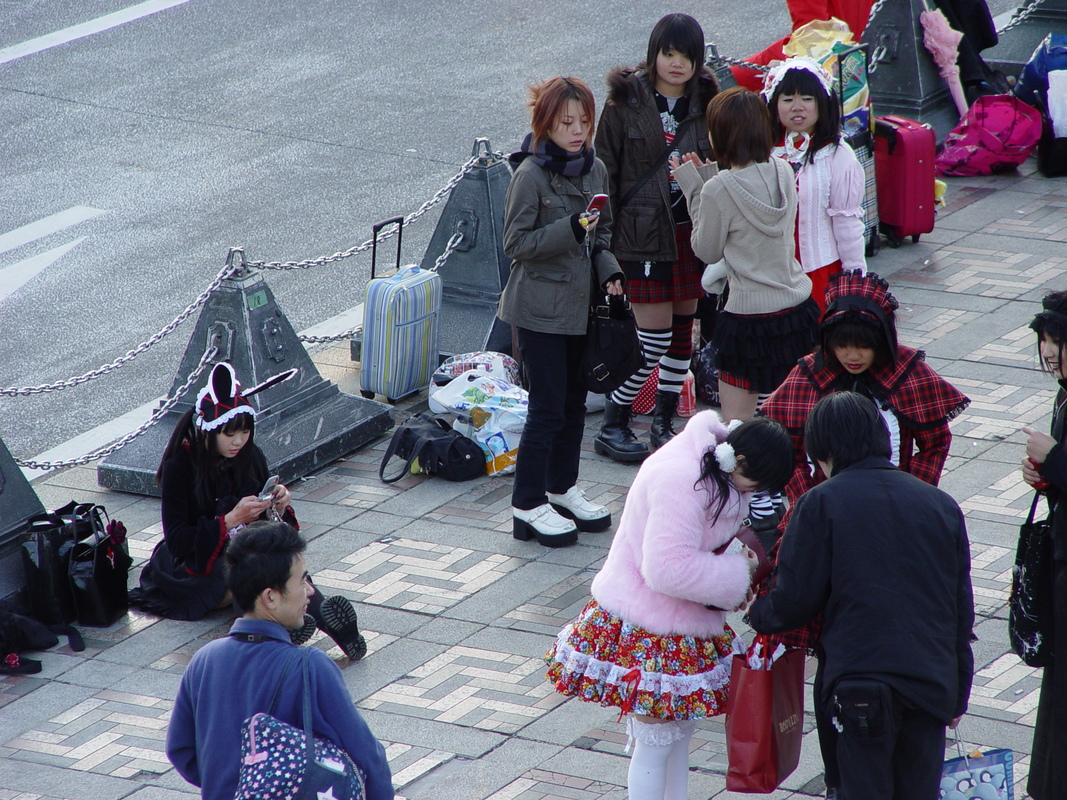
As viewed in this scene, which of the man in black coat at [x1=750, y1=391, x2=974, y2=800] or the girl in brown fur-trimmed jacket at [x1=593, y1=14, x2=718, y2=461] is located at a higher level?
the girl in brown fur-trimmed jacket at [x1=593, y1=14, x2=718, y2=461]

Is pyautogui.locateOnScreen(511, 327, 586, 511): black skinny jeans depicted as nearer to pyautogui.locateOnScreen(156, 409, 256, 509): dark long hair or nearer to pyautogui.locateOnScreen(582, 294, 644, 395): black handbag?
pyautogui.locateOnScreen(582, 294, 644, 395): black handbag

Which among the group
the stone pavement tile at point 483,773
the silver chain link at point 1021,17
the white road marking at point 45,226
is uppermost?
the silver chain link at point 1021,17

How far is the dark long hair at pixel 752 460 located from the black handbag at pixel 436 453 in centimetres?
311

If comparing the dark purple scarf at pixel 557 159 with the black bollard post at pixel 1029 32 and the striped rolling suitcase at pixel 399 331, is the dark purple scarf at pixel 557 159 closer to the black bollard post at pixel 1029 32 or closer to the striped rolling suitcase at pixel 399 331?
the striped rolling suitcase at pixel 399 331

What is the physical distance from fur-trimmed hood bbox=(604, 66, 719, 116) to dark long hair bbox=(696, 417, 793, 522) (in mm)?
2983

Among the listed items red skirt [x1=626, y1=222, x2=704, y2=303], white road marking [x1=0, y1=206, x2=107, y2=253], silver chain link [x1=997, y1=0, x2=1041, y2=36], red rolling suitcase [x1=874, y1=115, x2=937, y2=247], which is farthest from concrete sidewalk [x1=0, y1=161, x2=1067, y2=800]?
silver chain link [x1=997, y1=0, x2=1041, y2=36]

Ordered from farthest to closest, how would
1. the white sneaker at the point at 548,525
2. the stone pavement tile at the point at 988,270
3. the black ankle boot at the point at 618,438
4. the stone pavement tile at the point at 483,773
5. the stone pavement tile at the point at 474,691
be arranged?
the stone pavement tile at the point at 988,270 < the black ankle boot at the point at 618,438 < the white sneaker at the point at 548,525 < the stone pavement tile at the point at 474,691 < the stone pavement tile at the point at 483,773

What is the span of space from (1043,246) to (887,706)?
6738mm

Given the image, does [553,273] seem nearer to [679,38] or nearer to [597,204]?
[597,204]

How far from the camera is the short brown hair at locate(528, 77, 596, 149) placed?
606 centimetres

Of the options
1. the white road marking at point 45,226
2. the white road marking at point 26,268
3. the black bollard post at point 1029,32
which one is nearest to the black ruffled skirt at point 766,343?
the white road marking at point 26,268

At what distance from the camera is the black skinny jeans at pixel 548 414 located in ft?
20.9

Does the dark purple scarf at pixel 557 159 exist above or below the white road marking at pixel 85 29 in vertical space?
below

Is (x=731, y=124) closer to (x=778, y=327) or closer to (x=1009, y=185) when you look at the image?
(x=778, y=327)
